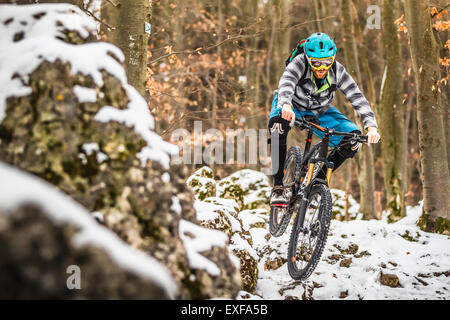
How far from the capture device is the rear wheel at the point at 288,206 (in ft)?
17.8

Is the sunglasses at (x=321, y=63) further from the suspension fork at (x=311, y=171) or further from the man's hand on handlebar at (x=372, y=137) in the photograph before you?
the man's hand on handlebar at (x=372, y=137)

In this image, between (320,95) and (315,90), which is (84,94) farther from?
(320,95)

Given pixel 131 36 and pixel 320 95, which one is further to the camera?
pixel 320 95

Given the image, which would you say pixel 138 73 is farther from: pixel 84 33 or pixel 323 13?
pixel 323 13

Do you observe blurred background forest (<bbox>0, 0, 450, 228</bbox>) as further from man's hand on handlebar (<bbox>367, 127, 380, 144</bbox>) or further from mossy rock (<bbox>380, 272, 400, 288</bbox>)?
man's hand on handlebar (<bbox>367, 127, 380, 144</bbox>)

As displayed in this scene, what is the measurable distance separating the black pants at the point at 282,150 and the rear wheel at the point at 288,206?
0.23m

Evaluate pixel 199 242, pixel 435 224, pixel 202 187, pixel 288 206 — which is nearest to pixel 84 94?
pixel 199 242

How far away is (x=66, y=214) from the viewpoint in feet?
5.53

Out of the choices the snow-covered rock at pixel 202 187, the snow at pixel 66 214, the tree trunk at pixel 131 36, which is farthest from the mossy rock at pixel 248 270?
the snow-covered rock at pixel 202 187

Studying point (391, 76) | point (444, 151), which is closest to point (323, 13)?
point (391, 76)

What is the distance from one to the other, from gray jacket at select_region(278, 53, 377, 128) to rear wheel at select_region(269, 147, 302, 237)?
949mm

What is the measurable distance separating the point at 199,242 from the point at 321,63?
2753mm
